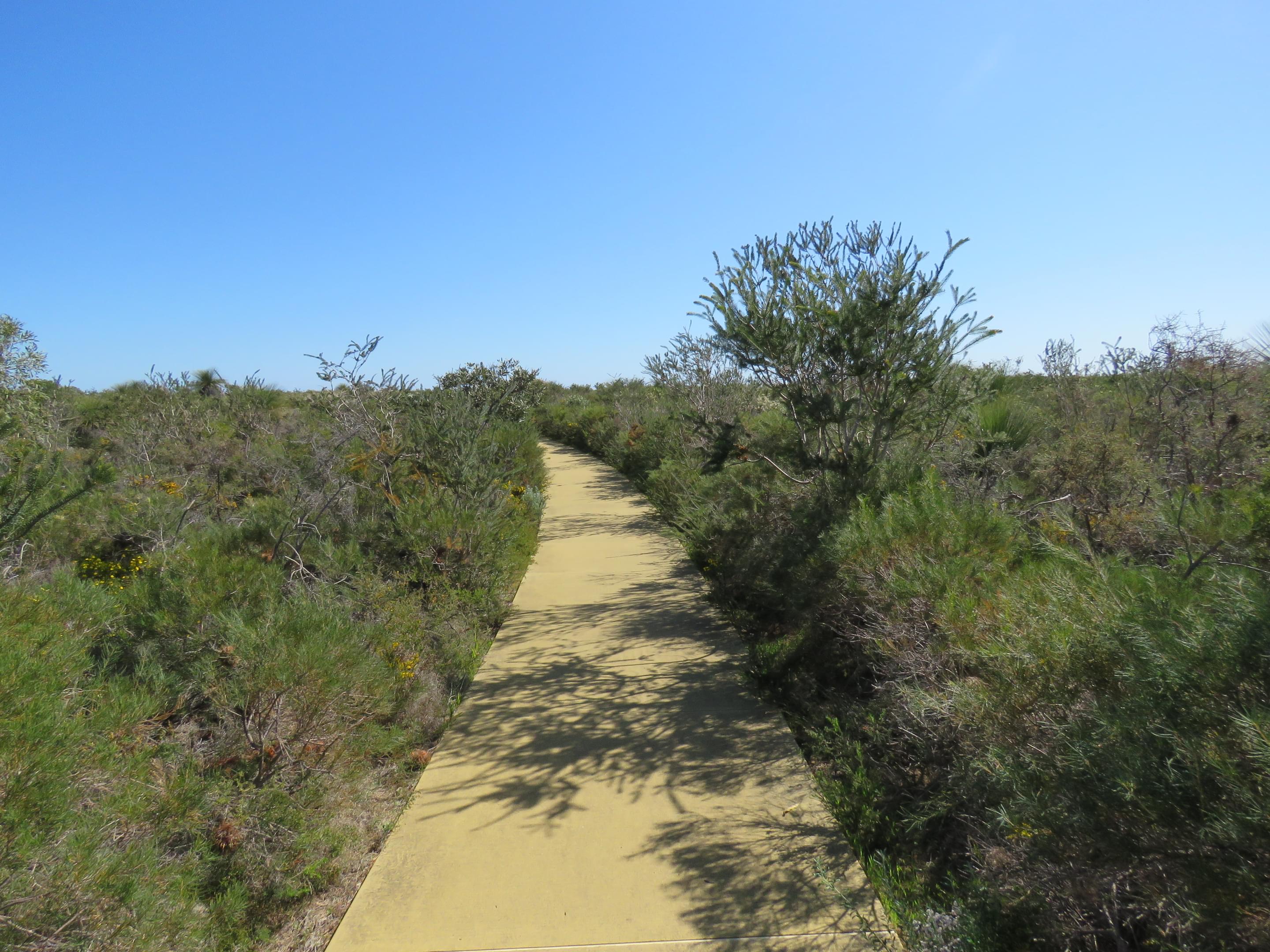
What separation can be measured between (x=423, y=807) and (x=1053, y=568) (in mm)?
3692

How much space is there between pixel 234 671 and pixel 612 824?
2.19m

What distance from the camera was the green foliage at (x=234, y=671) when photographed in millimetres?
2408

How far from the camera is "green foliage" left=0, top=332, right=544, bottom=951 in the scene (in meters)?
2.41

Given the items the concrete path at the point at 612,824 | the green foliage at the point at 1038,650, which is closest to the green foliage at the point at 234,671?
the concrete path at the point at 612,824

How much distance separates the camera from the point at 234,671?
12.5ft

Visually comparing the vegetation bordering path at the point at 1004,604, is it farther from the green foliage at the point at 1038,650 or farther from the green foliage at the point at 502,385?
the green foliage at the point at 502,385

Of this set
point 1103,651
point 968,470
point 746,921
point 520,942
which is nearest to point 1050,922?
point 1103,651

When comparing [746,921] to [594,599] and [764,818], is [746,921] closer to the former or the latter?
[764,818]

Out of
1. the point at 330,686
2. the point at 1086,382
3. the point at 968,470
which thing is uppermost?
the point at 1086,382

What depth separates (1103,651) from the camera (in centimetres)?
270

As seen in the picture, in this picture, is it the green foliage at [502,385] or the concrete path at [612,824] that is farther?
the green foliage at [502,385]

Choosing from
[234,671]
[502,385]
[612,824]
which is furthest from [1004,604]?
[502,385]

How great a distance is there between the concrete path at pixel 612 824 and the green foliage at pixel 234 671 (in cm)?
33

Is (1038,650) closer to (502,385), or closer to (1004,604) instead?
(1004,604)
